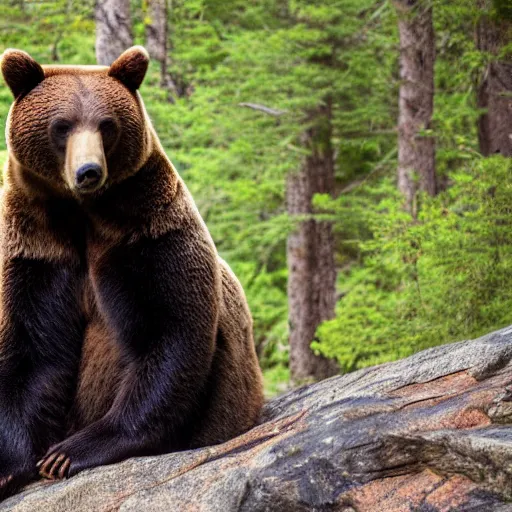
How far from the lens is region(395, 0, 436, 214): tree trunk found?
995cm

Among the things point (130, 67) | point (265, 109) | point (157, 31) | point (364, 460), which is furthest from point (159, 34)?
point (364, 460)

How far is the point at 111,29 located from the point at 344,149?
5687 millimetres

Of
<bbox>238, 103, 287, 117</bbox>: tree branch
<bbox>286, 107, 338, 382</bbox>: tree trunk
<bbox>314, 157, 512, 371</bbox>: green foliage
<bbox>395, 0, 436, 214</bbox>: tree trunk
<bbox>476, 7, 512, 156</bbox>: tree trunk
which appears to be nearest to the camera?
<bbox>314, 157, 512, 371</bbox>: green foliage

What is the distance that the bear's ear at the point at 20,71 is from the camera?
3.84 metres

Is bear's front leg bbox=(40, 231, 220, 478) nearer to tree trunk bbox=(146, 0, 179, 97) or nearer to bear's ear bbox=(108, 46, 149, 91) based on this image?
bear's ear bbox=(108, 46, 149, 91)

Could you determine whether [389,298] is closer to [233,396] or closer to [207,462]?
[233,396]

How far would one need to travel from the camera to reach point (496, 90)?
8.48m

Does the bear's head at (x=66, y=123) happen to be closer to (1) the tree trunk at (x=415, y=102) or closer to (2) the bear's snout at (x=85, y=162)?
Result: (2) the bear's snout at (x=85, y=162)

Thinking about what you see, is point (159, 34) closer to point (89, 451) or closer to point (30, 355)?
point (30, 355)

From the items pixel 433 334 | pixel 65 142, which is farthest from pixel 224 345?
pixel 433 334

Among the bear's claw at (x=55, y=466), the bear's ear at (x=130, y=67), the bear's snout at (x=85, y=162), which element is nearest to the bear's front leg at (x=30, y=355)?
the bear's claw at (x=55, y=466)

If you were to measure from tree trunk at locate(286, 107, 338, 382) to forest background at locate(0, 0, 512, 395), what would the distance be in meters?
0.02

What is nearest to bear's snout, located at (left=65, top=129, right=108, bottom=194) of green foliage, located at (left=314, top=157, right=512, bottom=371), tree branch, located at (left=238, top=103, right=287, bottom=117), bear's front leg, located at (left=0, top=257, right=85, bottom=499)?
bear's front leg, located at (left=0, top=257, right=85, bottom=499)

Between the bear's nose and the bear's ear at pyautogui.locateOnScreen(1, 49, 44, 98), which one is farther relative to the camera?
the bear's ear at pyautogui.locateOnScreen(1, 49, 44, 98)
